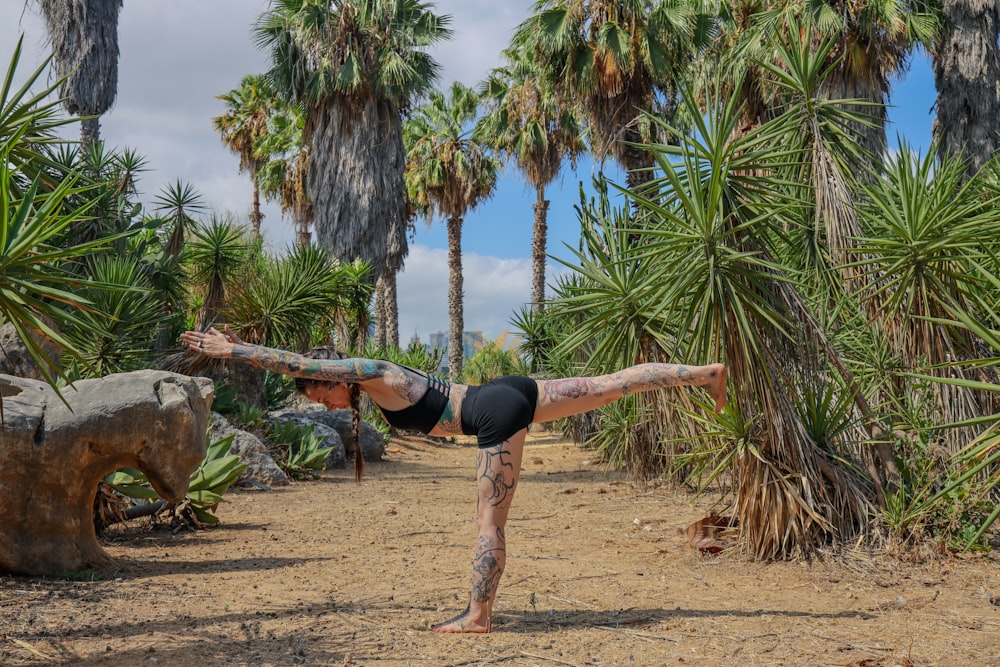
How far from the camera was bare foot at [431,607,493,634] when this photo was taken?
3984 millimetres

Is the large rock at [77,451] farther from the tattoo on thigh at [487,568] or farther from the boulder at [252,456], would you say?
→ the boulder at [252,456]

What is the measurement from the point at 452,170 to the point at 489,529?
23.6 m

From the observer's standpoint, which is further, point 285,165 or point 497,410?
point 285,165

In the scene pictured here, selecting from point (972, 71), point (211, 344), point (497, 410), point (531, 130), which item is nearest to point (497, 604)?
point (497, 410)

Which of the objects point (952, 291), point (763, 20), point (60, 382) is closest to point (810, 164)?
point (952, 291)

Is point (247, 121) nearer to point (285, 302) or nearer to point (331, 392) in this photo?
point (285, 302)

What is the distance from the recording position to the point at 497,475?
4.04 meters

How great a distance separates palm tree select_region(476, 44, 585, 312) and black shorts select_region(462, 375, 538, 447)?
1987cm

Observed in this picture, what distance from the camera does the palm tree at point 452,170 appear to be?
26578 millimetres

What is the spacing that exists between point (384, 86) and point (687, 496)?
14263 millimetres

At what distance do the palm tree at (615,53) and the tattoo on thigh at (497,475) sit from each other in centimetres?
1175

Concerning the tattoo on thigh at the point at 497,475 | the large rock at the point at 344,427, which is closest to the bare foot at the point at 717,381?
the tattoo on thigh at the point at 497,475

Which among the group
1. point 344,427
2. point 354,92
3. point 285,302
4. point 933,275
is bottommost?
point 344,427

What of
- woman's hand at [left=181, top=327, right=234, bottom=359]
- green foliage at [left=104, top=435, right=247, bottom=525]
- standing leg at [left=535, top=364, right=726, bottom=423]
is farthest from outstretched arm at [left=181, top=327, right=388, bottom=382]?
green foliage at [left=104, top=435, right=247, bottom=525]
